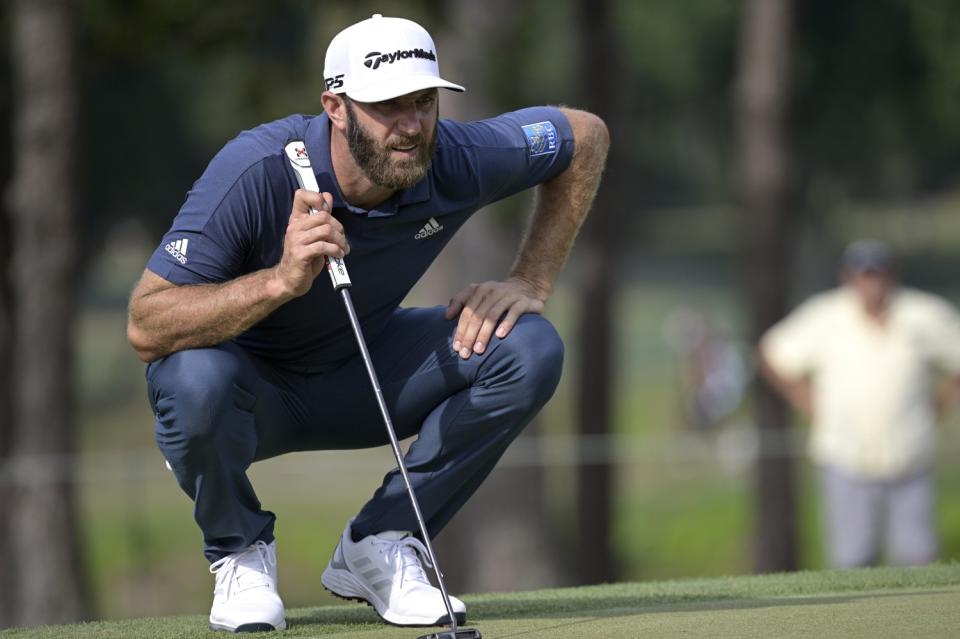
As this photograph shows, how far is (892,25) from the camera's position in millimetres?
21844

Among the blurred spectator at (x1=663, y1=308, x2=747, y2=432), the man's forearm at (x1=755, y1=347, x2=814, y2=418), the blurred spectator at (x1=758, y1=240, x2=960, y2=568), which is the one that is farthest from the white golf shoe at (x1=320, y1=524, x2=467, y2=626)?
the blurred spectator at (x1=663, y1=308, x2=747, y2=432)

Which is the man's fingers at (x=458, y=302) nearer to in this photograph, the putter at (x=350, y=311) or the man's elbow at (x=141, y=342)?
the putter at (x=350, y=311)

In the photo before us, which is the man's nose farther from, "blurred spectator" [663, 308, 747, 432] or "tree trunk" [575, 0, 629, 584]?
"blurred spectator" [663, 308, 747, 432]

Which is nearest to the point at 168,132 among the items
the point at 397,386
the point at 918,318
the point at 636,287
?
the point at 918,318

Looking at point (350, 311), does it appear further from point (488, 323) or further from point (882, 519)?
point (882, 519)

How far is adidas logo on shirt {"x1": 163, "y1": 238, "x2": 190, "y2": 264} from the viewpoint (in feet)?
14.9

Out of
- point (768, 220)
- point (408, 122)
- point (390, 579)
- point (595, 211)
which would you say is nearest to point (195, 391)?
point (390, 579)

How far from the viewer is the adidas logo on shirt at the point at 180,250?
4.53 m

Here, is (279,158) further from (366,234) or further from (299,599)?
(299,599)

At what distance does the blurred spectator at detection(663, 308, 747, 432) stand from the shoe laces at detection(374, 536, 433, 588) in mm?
21957

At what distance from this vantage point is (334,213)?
4793 millimetres

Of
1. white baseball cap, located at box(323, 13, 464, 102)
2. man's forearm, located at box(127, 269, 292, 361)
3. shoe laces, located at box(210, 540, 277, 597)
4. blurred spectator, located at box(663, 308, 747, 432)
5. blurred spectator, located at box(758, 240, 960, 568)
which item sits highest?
white baseball cap, located at box(323, 13, 464, 102)

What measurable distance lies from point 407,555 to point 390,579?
10cm

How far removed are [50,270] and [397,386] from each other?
587 cm
